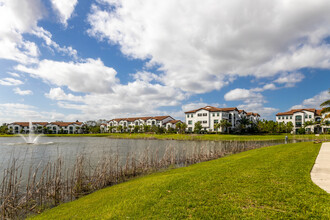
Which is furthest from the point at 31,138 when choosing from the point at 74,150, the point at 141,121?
the point at 141,121

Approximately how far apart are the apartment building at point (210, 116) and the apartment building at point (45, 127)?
6313 centimetres

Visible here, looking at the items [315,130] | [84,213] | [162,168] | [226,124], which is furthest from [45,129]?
[315,130]

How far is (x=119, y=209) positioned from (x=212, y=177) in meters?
4.49

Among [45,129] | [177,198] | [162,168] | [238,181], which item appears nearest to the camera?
[177,198]

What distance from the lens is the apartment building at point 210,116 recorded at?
213ft

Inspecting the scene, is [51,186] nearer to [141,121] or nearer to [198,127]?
[198,127]

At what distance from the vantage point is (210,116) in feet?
218

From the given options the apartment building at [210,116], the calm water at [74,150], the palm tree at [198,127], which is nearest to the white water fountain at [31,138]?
the calm water at [74,150]

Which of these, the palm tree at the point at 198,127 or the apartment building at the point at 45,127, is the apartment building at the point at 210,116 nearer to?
the palm tree at the point at 198,127

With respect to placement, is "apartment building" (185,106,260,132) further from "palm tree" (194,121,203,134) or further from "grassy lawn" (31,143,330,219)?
"grassy lawn" (31,143,330,219)

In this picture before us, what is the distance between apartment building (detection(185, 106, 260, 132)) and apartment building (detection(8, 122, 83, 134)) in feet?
207

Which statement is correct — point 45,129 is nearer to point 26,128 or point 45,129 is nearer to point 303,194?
point 26,128

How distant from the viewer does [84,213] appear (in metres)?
6.23

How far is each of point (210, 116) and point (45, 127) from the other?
82.3 metres
